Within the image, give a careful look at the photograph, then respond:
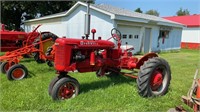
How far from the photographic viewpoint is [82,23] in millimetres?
13297

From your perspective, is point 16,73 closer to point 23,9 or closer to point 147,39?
point 147,39

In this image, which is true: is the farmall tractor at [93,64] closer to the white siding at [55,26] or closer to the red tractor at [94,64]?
the red tractor at [94,64]

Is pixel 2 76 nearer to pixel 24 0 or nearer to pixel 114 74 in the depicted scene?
pixel 114 74

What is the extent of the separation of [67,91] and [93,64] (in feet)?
2.67

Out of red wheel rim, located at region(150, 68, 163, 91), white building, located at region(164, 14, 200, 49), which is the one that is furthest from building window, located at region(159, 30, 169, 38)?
red wheel rim, located at region(150, 68, 163, 91)

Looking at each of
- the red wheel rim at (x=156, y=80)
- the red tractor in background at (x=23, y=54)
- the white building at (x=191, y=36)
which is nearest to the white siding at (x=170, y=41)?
the white building at (x=191, y=36)

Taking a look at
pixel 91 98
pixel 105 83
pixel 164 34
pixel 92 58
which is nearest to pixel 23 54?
pixel 105 83

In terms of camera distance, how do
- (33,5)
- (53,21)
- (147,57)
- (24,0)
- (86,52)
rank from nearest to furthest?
(86,52)
(147,57)
(53,21)
(24,0)
(33,5)

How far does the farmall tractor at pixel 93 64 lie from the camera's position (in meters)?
4.13

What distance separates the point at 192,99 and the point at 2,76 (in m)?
4.98

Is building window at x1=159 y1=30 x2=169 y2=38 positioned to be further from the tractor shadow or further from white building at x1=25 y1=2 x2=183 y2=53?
the tractor shadow

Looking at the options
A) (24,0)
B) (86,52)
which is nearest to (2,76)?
(86,52)

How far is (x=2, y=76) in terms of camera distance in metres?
5.95

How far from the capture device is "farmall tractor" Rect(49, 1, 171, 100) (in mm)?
4133
